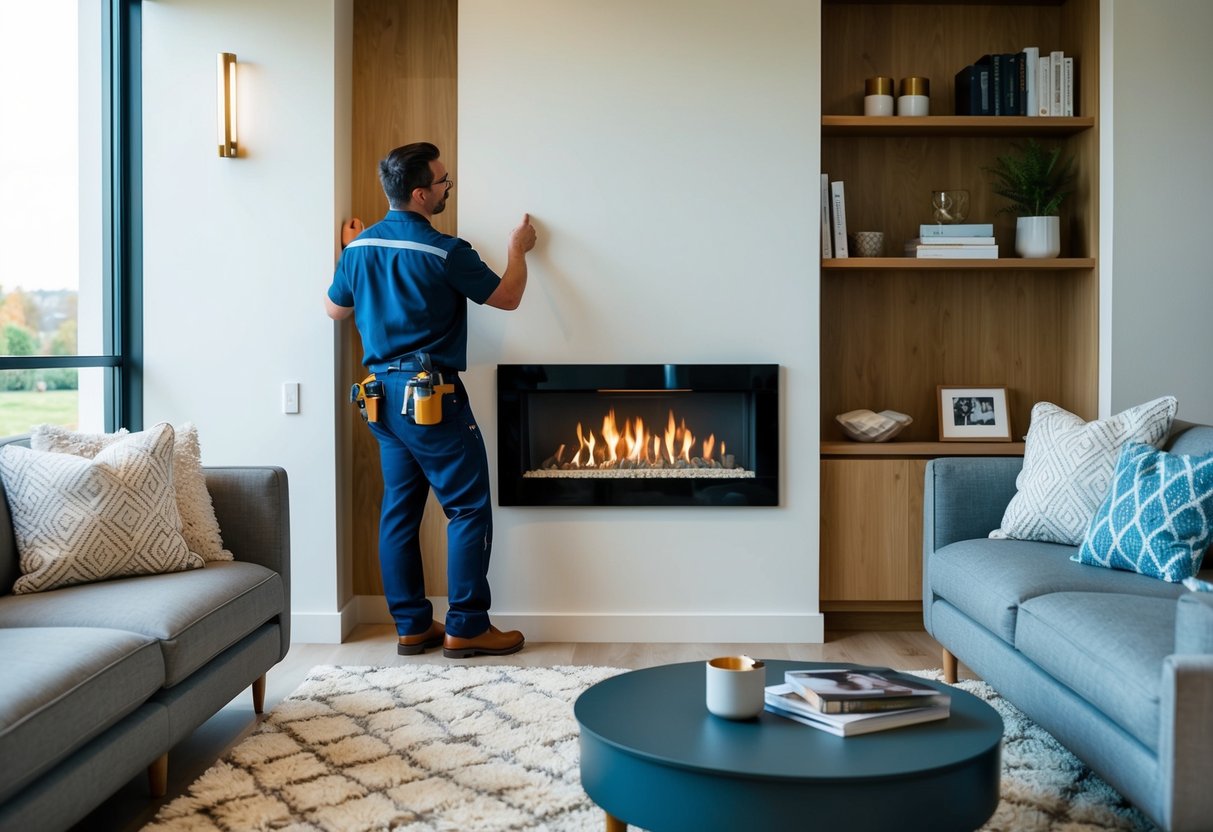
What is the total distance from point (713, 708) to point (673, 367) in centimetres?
209

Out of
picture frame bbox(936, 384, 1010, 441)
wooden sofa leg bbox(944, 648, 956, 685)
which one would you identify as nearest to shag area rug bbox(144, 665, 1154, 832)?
wooden sofa leg bbox(944, 648, 956, 685)

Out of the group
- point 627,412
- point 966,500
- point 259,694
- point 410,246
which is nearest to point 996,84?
point 966,500

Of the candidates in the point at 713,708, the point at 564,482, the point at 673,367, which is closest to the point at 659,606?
the point at 564,482

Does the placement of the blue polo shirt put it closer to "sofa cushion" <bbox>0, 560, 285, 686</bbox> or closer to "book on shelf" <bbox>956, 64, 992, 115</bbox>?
"sofa cushion" <bbox>0, 560, 285, 686</bbox>

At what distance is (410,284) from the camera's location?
3.77 meters

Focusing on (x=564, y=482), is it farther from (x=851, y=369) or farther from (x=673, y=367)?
(x=851, y=369)

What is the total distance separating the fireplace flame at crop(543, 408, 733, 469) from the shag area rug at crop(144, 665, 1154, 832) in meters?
1.04

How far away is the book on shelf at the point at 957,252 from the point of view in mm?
4195

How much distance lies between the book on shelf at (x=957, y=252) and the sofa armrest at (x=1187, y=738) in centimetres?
245

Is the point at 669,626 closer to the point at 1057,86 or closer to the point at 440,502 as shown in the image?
the point at 440,502

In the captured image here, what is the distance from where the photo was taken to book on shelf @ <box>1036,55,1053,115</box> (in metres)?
4.22

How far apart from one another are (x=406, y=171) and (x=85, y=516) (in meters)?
1.60

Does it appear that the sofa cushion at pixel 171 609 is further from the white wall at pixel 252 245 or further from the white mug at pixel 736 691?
the white mug at pixel 736 691

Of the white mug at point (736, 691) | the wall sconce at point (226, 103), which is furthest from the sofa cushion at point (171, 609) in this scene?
the wall sconce at point (226, 103)
